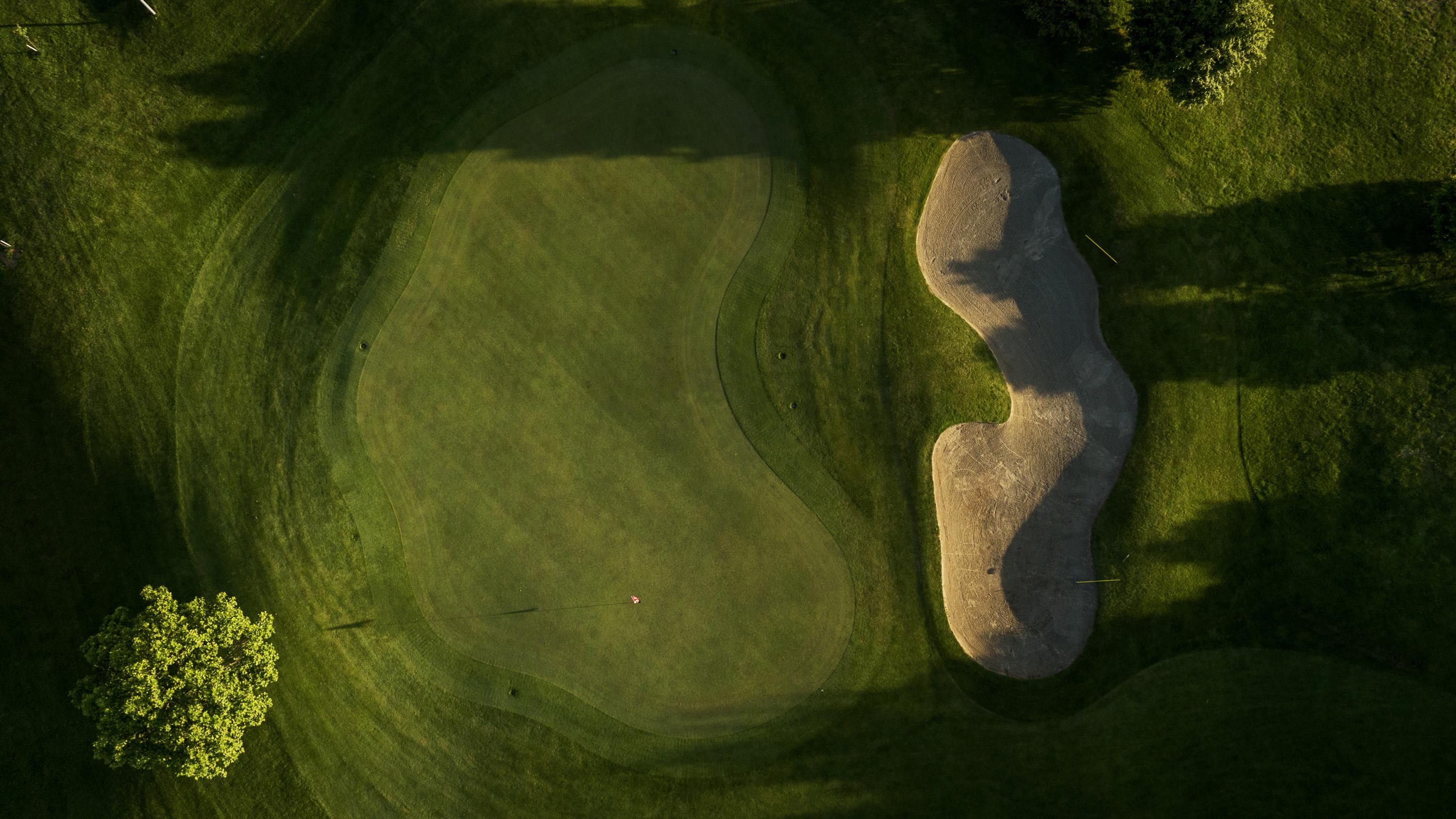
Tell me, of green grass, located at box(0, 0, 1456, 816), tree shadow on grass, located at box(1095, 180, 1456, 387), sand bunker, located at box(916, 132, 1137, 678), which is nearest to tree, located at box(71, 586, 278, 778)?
green grass, located at box(0, 0, 1456, 816)

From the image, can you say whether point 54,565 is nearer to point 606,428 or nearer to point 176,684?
point 176,684

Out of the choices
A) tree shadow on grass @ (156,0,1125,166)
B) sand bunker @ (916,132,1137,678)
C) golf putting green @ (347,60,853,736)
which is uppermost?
tree shadow on grass @ (156,0,1125,166)

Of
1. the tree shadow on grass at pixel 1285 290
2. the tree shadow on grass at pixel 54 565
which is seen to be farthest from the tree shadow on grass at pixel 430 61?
the tree shadow on grass at pixel 1285 290

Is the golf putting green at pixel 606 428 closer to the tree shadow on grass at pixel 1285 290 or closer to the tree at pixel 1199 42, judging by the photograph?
the tree at pixel 1199 42

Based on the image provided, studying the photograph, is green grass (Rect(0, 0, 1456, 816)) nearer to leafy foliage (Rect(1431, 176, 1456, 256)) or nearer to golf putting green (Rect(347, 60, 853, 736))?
leafy foliage (Rect(1431, 176, 1456, 256))

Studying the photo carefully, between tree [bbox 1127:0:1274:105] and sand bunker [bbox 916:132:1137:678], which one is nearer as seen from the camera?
tree [bbox 1127:0:1274:105]

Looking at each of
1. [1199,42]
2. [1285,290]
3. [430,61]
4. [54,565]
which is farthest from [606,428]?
[1285,290]
